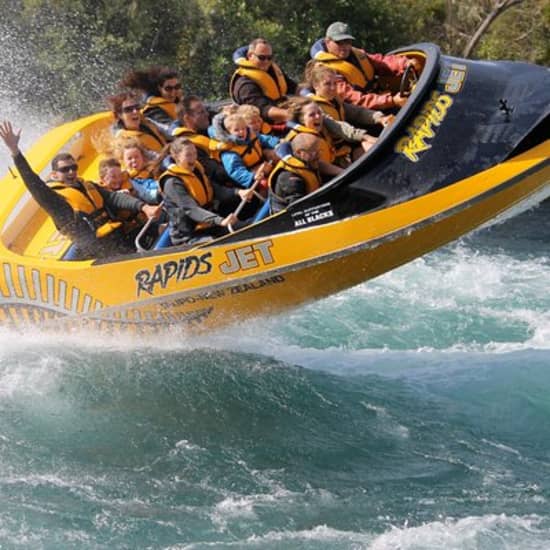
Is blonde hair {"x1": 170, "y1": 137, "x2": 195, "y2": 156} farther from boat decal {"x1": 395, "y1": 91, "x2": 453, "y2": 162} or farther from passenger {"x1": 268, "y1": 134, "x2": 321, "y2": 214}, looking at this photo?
boat decal {"x1": 395, "y1": 91, "x2": 453, "y2": 162}

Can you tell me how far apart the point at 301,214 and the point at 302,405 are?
5.14ft

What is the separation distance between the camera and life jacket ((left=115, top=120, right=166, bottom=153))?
8.25m

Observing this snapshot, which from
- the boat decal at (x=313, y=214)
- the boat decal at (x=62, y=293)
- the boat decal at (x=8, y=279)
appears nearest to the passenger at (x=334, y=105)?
the boat decal at (x=313, y=214)

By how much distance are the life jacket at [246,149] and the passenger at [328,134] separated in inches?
11.2

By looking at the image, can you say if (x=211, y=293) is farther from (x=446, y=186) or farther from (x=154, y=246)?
(x=446, y=186)

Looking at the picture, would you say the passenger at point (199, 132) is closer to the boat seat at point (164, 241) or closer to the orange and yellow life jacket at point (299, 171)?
the boat seat at point (164, 241)

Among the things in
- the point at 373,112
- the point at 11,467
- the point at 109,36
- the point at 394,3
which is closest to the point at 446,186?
the point at 373,112

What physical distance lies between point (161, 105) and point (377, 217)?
2.66 m

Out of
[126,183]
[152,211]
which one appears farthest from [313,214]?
[126,183]

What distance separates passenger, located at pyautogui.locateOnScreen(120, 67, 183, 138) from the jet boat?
5.32 feet

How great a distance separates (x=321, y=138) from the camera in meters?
6.95

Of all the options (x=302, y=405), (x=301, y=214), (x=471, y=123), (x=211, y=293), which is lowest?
(x=302, y=405)

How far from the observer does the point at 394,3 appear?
16.1 m

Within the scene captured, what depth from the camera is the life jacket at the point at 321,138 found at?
6945 millimetres
